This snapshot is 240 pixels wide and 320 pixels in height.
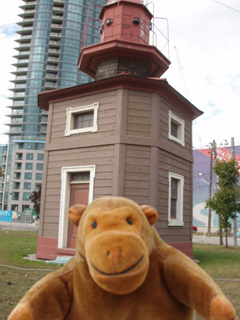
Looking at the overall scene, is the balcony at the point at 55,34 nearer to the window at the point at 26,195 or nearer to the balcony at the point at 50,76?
the balcony at the point at 50,76

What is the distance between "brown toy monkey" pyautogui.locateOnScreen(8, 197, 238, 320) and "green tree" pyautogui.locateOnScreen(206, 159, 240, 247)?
15938 mm

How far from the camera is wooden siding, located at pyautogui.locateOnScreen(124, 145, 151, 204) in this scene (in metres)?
9.19

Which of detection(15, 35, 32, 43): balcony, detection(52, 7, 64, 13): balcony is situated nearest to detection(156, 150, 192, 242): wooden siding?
detection(52, 7, 64, 13): balcony

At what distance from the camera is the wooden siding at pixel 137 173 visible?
919 cm

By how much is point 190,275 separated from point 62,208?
8459 mm

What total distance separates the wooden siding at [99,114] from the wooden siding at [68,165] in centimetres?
56

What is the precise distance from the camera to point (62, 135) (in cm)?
1068

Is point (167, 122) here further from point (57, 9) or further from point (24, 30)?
point (24, 30)

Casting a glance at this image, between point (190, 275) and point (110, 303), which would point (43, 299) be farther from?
point (190, 275)

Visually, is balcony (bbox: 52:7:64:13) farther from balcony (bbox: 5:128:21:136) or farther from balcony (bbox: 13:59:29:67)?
balcony (bbox: 5:128:21:136)

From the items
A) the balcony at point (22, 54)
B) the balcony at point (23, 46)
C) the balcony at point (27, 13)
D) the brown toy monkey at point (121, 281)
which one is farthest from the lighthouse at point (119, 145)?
the balcony at point (27, 13)

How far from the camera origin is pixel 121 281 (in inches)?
68.8

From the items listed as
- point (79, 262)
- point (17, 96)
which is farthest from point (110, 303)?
point (17, 96)

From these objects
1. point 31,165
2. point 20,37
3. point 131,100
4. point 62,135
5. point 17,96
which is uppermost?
point 20,37
